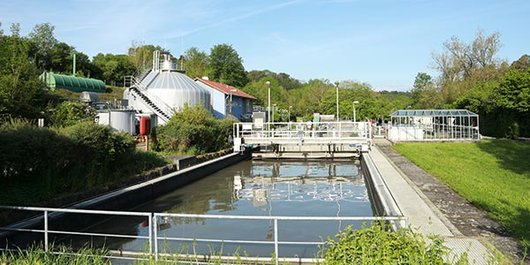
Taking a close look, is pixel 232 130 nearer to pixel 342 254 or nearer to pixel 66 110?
pixel 66 110

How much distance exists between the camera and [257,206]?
625 inches

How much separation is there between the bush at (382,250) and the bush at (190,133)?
2061cm

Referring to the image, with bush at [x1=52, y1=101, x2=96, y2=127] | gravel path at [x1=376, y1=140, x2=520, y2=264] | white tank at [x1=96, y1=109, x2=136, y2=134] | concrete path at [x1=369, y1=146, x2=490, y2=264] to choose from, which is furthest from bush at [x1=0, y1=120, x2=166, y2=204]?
white tank at [x1=96, y1=109, x2=136, y2=134]

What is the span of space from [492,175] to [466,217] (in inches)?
327

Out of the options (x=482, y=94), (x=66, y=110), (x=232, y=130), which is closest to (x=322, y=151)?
(x=232, y=130)

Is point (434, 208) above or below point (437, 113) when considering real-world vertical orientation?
below

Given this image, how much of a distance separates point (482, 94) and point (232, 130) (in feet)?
84.7

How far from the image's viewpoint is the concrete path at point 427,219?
6930 mm

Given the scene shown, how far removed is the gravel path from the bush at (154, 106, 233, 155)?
12.8 m

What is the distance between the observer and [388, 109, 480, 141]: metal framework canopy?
122ft

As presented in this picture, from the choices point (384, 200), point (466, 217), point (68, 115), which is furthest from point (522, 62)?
point (466, 217)

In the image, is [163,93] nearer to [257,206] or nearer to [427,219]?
[257,206]

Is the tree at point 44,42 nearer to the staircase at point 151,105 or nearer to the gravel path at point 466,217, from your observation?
the staircase at point 151,105

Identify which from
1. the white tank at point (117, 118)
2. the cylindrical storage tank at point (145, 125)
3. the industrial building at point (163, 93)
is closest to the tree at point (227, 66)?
the industrial building at point (163, 93)
